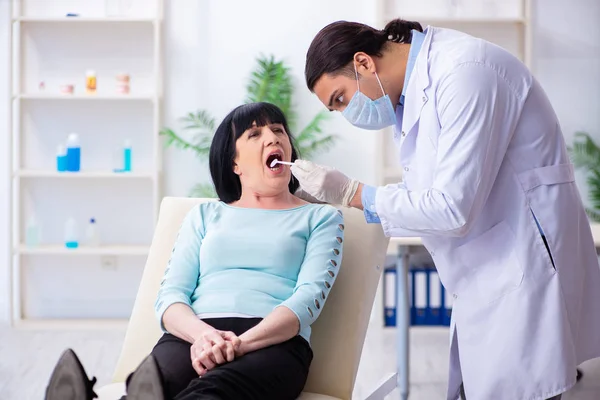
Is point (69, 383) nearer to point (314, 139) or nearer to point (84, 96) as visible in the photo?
point (84, 96)

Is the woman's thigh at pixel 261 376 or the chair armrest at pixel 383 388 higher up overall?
the woman's thigh at pixel 261 376

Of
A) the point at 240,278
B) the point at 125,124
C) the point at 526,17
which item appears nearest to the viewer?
the point at 240,278

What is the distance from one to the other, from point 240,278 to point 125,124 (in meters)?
2.50

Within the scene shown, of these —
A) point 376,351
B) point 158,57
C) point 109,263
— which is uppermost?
point 158,57

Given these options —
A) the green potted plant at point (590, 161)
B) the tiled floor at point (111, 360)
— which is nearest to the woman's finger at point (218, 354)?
the tiled floor at point (111, 360)

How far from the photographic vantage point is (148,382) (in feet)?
4.31

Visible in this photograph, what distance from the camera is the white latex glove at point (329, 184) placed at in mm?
1609

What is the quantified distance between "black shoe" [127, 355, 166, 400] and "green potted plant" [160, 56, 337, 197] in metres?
2.59

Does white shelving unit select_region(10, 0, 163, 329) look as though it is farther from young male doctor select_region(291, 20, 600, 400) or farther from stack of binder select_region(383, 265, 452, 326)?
young male doctor select_region(291, 20, 600, 400)

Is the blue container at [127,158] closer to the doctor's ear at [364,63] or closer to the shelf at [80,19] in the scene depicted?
the shelf at [80,19]

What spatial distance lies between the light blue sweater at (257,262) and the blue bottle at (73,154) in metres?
2.15

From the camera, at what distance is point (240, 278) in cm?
178

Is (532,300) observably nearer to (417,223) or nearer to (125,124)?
(417,223)

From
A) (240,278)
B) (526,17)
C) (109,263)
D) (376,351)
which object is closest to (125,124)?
(109,263)
